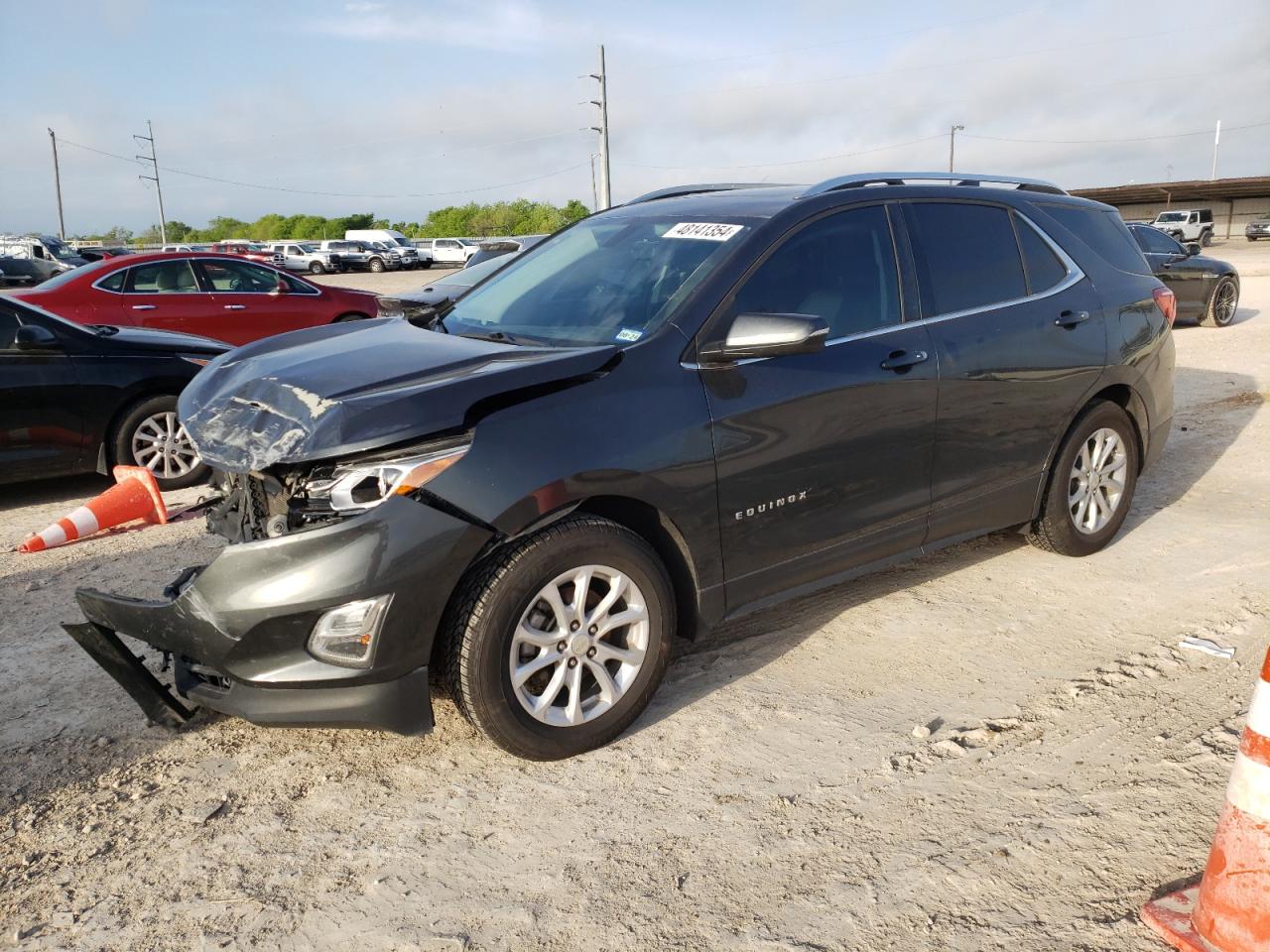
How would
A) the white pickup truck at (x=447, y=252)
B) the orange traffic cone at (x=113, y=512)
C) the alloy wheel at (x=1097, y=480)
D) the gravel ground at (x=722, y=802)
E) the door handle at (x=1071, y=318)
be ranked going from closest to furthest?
the gravel ground at (x=722, y=802) → the door handle at (x=1071, y=318) → the alloy wheel at (x=1097, y=480) → the orange traffic cone at (x=113, y=512) → the white pickup truck at (x=447, y=252)

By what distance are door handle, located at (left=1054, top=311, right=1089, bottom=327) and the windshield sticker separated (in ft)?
5.96

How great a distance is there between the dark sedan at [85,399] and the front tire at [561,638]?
3832mm

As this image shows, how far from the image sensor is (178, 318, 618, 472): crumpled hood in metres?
3.03

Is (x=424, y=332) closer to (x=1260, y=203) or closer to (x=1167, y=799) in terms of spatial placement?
(x=1167, y=799)

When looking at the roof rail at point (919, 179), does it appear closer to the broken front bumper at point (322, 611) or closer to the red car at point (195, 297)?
the broken front bumper at point (322, 611)

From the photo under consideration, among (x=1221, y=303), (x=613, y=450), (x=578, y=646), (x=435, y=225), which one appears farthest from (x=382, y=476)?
(x=435, y=225)

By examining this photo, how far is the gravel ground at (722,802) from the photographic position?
8.63ft

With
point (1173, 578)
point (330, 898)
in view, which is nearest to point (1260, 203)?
point (1173, 578)

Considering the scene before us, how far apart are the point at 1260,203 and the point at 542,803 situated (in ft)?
235

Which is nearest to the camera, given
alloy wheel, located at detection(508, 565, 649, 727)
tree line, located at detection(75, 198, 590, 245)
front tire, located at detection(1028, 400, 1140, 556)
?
alloy wheel, located at detection(508, 565, 649, 727)

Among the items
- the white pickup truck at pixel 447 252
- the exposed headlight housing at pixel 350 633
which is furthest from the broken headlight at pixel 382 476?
the white pickup truck at pixel 447 252

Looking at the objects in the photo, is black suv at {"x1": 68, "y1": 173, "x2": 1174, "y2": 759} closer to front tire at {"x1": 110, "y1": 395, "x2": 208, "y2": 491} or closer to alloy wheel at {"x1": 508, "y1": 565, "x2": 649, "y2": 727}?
alloy wheel at {"x1": 508, "y1": 565, "x2": 649, "y2": 727}

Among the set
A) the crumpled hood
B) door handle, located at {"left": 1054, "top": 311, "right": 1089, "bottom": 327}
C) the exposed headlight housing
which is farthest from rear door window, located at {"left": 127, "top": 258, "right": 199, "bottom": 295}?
door handle, located at {"left": 1054, "top": 311, "right": 1089, "bottom": 327}

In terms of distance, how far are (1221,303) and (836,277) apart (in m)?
13.8
